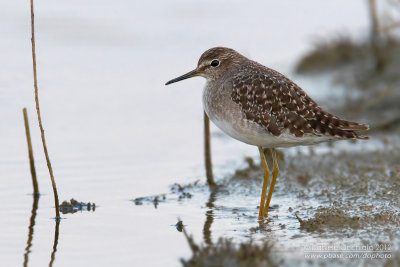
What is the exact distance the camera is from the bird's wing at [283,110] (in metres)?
8.06

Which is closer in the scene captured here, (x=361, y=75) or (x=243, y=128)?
(x=243, y=128)

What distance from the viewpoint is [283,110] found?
817 cm

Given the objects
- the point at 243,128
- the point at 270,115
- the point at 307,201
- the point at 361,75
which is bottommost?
the point at 307,201

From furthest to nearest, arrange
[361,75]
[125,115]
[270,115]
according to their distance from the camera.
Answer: [361,75], [125,115], [270,115]

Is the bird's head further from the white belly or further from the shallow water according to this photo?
the shallow water

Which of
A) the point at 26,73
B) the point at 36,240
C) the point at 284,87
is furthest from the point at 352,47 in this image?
the point at 36,240

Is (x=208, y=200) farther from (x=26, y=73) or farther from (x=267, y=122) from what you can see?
(x=26, y=73)

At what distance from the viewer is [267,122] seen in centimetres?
809

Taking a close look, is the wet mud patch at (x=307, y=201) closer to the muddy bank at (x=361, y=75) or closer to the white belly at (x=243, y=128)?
the white belly at (x=243, y=128)

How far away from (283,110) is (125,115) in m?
6.13

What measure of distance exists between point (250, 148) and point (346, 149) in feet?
5.61

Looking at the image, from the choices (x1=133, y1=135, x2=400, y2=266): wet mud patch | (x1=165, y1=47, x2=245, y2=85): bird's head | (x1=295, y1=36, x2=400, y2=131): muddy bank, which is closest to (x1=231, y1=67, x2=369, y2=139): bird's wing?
(x1=165, y1=47, x2=245, y2=85): bird's head

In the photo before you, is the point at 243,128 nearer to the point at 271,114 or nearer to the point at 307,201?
the point at 271,114

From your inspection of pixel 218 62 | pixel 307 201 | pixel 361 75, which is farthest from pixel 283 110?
pixel 361 75
